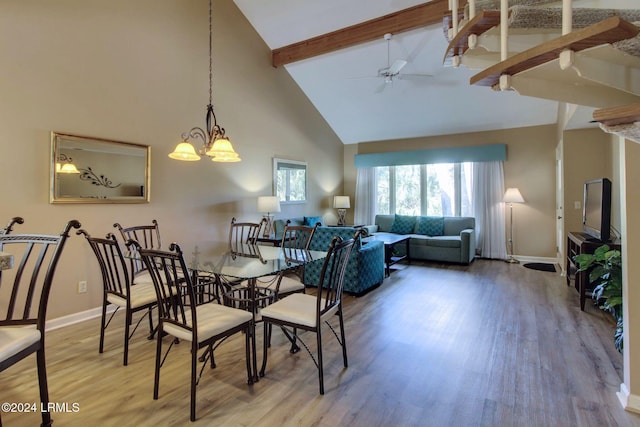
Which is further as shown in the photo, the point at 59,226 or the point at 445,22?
the point at 59,226

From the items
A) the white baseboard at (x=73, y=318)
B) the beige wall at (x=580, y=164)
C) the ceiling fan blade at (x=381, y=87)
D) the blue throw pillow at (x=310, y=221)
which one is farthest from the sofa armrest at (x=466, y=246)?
the white baseboard at (x=73, y=318)

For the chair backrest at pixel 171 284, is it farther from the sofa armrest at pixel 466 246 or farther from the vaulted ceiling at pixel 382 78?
the sofa armrest at pixel 466 246

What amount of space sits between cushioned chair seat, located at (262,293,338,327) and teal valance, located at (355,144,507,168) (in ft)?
17.9

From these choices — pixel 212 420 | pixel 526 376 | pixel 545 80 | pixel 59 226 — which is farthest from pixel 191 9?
pixel 526 376

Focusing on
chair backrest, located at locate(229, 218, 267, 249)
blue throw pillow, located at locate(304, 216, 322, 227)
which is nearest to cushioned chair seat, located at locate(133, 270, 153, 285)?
chair backrest, located at locate(229, 218, 267, 249)

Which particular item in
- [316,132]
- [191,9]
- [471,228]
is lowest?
[471,228]

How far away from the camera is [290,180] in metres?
6.30

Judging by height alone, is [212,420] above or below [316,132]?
below

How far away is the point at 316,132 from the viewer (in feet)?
23.1

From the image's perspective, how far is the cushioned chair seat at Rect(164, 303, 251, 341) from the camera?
6.29 feet

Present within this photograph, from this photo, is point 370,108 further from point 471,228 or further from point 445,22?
point 445,22

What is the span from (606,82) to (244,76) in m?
4.81

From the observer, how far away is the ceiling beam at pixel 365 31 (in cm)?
423

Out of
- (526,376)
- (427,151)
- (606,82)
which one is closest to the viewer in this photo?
(606,82)
